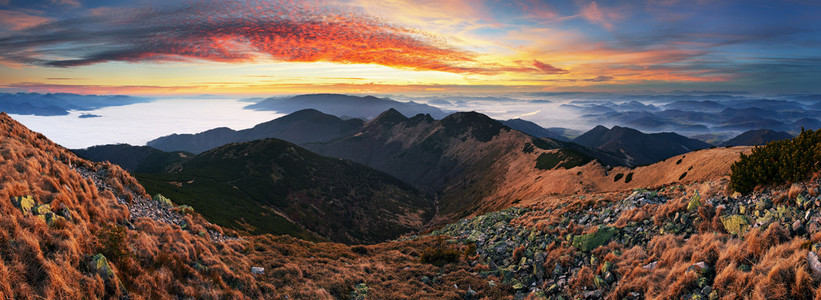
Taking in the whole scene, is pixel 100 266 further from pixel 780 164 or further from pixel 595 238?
pixel 780 164

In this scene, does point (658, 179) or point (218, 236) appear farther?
point (658, 179)

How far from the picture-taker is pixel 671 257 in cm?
1714

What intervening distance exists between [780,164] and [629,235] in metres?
10.6

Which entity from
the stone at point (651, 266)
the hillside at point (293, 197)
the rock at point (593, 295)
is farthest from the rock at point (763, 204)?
the hillside at point (293, 197)

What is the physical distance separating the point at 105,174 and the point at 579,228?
1691 inches

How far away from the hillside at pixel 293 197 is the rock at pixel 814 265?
91302mm

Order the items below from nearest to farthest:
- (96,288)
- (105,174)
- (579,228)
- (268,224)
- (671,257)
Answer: (96,288) < (671,257) < (579,228) < (105,174) < (268,224)

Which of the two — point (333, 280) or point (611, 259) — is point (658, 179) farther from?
point (333, 280)

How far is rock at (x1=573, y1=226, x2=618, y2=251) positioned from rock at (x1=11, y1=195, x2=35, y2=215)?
32.2 metres

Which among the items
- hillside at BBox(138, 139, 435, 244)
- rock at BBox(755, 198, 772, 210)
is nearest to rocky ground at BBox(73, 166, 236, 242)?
rock at BBox(755, 198, 772, 210)

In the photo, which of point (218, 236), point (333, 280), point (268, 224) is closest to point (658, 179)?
point (333, 280)

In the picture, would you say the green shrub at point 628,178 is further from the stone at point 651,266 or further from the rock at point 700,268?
the rock at point 700,268

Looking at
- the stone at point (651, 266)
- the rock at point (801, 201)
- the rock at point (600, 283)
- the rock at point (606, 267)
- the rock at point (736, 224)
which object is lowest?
the rock at point (600, 283)

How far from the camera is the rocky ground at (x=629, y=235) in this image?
51.8 feet
